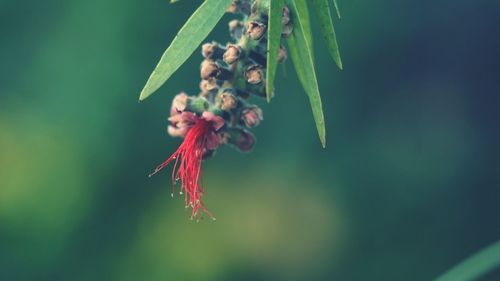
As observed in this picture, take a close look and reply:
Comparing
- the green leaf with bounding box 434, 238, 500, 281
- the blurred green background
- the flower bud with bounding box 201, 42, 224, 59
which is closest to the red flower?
the flower bud with bounding box 201, 42, 224, 59

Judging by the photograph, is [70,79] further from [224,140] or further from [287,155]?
[224,140]

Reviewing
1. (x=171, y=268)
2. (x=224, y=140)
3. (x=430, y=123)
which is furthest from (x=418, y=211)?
(x=224, y=140)

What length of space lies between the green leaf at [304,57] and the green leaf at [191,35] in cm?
14

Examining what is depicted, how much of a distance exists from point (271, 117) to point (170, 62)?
3101 millimetres

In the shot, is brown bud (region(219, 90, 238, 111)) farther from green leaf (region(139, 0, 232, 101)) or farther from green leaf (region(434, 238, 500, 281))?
green leaf (region(434, 238, 500, 281))

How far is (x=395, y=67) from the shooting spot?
4801 millimetres

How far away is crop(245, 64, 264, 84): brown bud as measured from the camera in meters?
1.62

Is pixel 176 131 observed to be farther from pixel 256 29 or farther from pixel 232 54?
pixel 256 29

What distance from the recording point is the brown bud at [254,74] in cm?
162

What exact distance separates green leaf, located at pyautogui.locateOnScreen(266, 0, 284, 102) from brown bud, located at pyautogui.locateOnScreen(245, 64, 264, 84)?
143 mm

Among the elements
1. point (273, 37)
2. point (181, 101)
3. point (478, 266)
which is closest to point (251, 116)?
point (181, 101)

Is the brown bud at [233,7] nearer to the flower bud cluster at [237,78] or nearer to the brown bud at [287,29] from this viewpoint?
the flower bud cluster at [237,78]

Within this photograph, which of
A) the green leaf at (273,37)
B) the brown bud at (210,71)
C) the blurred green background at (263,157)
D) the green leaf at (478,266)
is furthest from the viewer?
the blurred green background at (263,157)

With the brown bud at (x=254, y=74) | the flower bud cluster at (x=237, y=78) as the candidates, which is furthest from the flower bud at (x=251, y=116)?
the brown bud at (x=254, y=74)
